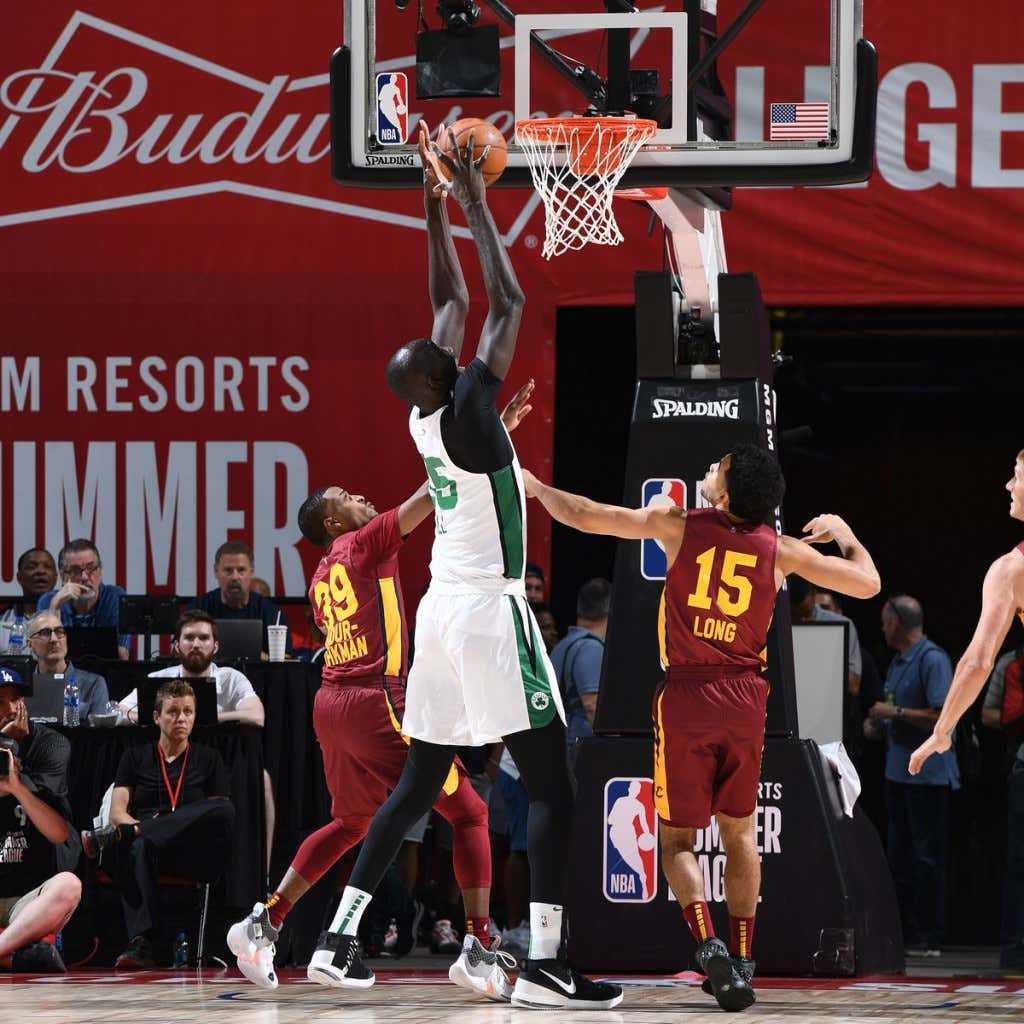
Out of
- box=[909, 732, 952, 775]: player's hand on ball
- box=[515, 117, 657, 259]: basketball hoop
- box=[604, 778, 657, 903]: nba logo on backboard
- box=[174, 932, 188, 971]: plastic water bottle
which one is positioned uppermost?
box=[515, 117, 657, 259]: basketball hoop

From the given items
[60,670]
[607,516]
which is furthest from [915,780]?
[60,670]

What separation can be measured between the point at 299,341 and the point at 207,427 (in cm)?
83

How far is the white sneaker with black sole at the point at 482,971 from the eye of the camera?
21.9 ft

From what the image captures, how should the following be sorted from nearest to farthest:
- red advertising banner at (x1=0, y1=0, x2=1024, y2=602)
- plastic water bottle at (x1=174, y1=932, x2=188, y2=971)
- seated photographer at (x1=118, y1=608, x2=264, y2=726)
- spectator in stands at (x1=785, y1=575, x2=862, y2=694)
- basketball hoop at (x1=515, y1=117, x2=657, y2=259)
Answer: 1. basketball hoop at (x1=515, y1=117, x2=657, y2=259)
2. plastic water bottle at (x1=174, y1=932, x2=188, y2=971)
3. seated photographer at (x1=118, y1=608, x2=264, y2=726)
4. spectator in stands at (x1=785, y1=575, x2=862, y2=694)
5. red advertising banner at (x1=0, y1=0, x2=1024, y2=602)

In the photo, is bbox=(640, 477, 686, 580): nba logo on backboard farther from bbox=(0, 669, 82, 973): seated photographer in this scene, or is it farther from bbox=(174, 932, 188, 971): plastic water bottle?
bbox=(0, 669, 82, 973): seated photographer

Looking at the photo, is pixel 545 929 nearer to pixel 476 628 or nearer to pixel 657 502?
pixel 476 628

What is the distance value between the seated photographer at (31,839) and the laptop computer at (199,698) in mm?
404

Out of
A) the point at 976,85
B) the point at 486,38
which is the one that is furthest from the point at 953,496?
the point at 486,38

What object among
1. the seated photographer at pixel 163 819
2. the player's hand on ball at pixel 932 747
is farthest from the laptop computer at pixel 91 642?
the player's hand on ball at pixel 932 747

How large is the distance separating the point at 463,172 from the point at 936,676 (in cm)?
540

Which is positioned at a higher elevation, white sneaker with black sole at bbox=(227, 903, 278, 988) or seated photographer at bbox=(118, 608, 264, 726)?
seated photographer at bbox=(118, 608, 264, 726)

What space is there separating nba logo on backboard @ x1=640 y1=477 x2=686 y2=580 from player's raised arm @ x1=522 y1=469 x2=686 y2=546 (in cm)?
149

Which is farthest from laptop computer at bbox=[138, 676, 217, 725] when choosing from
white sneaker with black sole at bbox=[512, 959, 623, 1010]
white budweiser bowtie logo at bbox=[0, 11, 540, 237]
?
white budweiser bowtie logo at bbox=[0, 11, 540, 237]

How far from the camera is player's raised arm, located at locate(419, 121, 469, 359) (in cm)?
649
